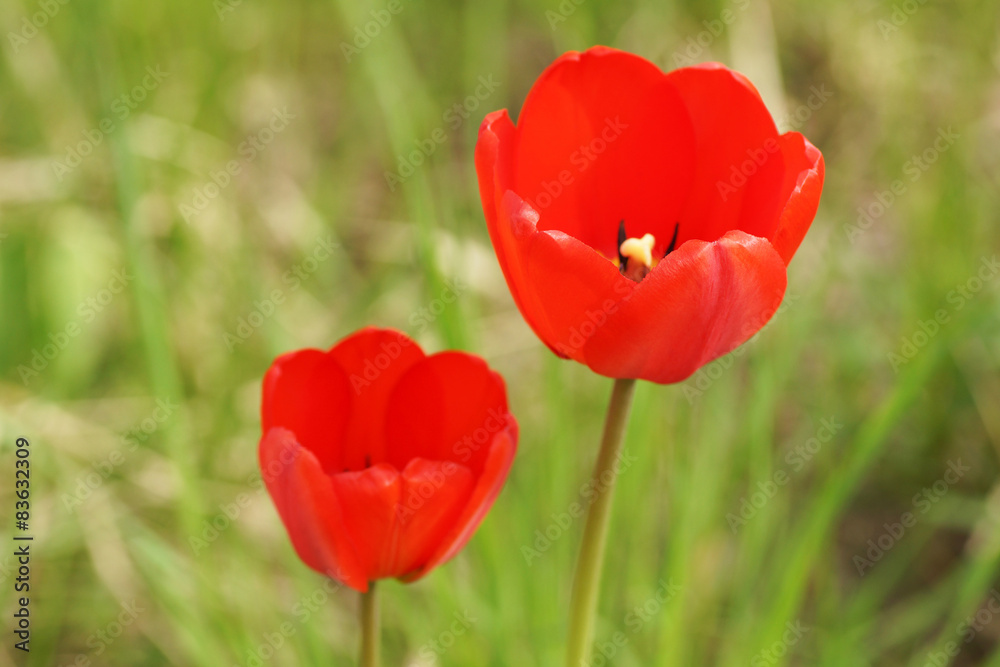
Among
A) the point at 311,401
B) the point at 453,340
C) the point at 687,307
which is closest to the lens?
the point at 687,307

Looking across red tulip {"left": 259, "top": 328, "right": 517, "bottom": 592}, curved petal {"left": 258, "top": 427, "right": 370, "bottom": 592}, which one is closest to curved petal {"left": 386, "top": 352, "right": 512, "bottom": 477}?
red tulip {"left": 259, "top": 328, "right": 517, "bottom": 592}

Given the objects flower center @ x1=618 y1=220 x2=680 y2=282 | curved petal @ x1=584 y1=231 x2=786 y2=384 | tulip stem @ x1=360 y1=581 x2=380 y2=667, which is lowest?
tulip stem @ x1=360 y1=581 x2=380 y2=667

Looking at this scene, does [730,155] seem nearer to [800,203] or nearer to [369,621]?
[800,203]

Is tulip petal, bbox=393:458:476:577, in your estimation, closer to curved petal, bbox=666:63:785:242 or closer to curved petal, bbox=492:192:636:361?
curved petal, bbox=492:192:636:361

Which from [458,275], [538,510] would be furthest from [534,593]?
[458,275]

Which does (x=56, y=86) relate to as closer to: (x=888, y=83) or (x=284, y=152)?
(x=284, y=152)

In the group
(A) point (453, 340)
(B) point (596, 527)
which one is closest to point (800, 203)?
(B) point (596, 527)
